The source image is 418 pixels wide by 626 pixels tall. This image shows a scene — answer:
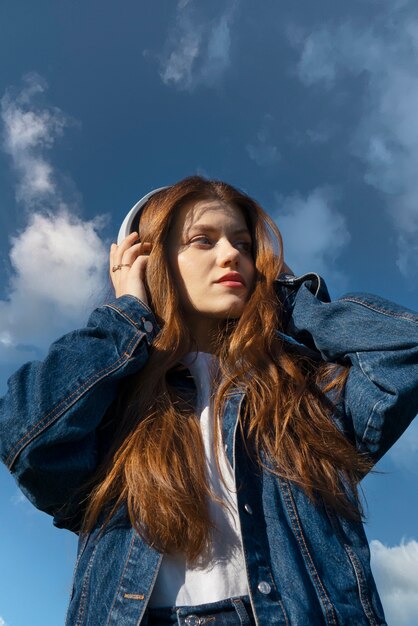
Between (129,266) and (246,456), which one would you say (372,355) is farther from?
(129,266)

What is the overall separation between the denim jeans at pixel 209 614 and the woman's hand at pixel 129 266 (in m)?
1.51

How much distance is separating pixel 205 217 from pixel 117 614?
7.26 ft

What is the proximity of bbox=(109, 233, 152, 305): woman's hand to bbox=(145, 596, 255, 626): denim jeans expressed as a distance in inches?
59.5

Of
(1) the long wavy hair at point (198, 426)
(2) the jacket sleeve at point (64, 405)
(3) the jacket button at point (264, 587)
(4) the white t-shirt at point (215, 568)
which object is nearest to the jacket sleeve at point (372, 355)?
(1) the long wavy hair at point (198, 426)

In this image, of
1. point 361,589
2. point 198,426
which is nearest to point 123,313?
point 198,426

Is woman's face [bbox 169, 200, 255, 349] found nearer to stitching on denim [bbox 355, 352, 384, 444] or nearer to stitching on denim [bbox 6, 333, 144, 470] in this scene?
stitching on denim [bbox 6, 333, 144, 470]

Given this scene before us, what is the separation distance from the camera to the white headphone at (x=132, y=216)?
371 centimetres

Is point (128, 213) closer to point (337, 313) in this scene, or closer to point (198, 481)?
point (337, 313)

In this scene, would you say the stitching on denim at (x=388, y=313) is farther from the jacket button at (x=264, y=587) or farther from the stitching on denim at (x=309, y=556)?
the jacket button at (x=264, y=587)

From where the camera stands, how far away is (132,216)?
379 cm

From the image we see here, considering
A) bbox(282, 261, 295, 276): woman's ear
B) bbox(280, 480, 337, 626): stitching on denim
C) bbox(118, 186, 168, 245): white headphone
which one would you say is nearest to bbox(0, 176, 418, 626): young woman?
bbox(280, 480, 337, 626): stitching on denim

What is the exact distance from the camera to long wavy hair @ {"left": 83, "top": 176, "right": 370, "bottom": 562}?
8.14 feet

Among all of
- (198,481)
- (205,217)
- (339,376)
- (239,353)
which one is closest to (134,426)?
(198,481)

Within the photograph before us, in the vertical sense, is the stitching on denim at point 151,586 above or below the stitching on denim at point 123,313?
below
